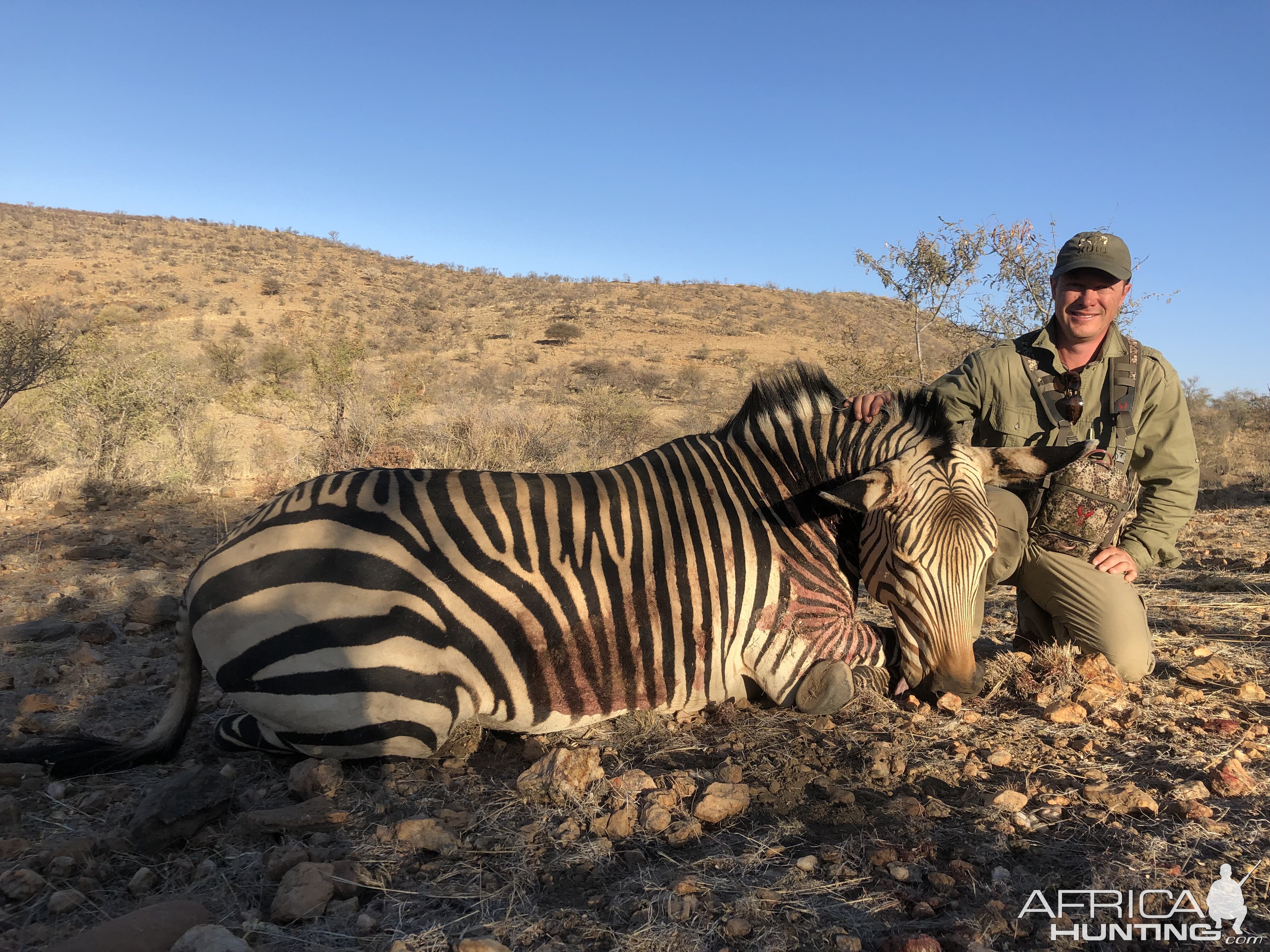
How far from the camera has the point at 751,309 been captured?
38844 millimetres

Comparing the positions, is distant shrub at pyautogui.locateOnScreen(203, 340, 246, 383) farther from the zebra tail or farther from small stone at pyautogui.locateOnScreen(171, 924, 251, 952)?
small stone at pyautogui.locateOnScreen(171, 924, 251, 952)

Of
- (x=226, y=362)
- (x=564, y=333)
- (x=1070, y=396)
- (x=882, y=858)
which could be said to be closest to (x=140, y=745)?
(x=882, y=858)

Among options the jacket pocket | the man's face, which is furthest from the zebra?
the man's face

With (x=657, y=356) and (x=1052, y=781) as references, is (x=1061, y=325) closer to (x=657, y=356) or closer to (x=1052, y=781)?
(x=1052, y=781)

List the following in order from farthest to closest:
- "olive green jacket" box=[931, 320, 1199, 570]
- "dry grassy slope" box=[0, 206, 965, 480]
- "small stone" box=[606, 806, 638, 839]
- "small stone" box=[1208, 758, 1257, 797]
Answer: "dry grassy slope" box=[0, 206, 965, 480]
"olive green jacket" box=[931, 320, 1199, 570]
"small stone" box=[1208, 758, 1257, 797]
"small stone" box=[606, 806, 638, 839]

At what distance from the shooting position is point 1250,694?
128 inches

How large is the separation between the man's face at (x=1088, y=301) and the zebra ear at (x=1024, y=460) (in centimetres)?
78

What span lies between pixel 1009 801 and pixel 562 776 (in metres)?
1.54

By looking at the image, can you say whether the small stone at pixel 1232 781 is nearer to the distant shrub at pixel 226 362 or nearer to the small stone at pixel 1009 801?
the small stone at pixel 1009 801

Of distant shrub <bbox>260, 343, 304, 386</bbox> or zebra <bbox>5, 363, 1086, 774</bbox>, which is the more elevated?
distant shrub <bbox>260, 343, 304, 386</bbox>

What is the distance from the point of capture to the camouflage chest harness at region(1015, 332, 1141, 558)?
Result: 146 inches

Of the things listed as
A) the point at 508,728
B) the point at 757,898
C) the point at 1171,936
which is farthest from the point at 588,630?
the point at 1171,936

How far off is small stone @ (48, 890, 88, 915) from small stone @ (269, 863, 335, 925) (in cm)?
55

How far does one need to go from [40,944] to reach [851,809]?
7.71ft
